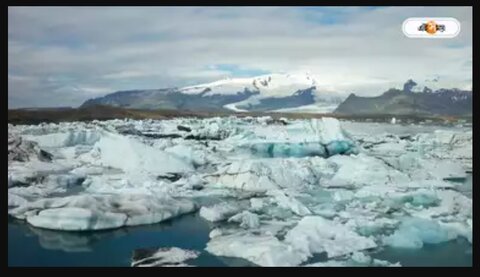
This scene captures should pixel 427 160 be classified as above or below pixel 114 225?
above

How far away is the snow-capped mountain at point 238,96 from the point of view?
3657 millimetres

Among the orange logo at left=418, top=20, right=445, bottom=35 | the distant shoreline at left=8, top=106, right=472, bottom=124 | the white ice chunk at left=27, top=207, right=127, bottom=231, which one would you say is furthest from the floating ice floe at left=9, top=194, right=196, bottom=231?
the orange logo at left=418, top=20, right=445, bottom=35

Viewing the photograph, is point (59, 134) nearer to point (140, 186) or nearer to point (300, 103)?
point (140, 186)

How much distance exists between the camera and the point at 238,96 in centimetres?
377

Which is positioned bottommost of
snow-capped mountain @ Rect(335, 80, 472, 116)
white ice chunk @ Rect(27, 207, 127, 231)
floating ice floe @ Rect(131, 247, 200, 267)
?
floating ice floe @ Rect(131, 247, 200, 267)

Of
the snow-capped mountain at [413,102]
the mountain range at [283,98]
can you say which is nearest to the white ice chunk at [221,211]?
the mountain range at [283,98]

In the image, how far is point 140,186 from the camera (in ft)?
11.6

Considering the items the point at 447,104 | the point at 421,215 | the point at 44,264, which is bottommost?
the point at 44,264

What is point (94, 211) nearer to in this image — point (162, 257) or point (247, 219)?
point (162, 257)

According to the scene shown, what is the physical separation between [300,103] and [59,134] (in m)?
1.42

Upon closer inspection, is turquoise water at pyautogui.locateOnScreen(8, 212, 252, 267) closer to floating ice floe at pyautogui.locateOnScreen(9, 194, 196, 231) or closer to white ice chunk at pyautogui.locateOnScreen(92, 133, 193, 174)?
floating ice floe at pyautogui.locateOnScreen(9, 194, 196, 231)

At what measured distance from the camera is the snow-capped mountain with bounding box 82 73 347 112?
3657 millimetres

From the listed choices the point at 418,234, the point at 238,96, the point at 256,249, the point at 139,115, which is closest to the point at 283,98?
the point at 238,96

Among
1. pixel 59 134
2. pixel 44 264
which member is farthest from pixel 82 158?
pixel 44 264
